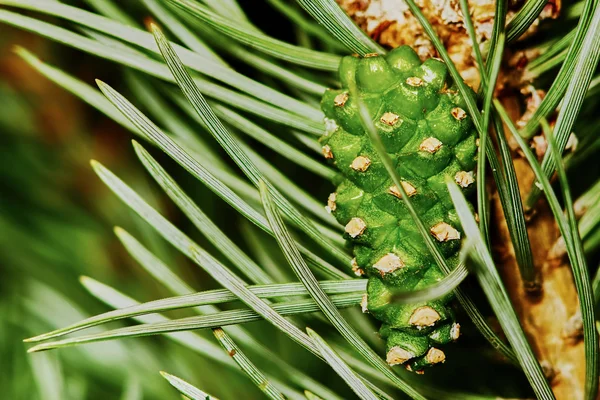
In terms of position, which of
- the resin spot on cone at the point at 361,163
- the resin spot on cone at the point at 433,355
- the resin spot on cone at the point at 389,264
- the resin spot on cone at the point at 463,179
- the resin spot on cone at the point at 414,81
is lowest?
the resin spot on cone at the point at 433,355

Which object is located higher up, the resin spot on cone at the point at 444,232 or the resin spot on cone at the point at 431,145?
the resin spot on cone at the point at 431,145

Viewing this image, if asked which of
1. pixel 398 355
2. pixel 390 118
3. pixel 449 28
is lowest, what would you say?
pixel 398 355

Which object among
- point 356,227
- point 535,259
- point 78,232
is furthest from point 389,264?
point 78,232

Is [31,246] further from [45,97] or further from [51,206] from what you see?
[45,97]

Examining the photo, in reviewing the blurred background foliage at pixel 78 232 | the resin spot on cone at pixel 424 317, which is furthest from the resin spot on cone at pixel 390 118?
the blurred background foliage at pixel 78 232

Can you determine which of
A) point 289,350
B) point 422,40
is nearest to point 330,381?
point 289,350

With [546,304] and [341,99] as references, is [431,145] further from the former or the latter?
[546,304]

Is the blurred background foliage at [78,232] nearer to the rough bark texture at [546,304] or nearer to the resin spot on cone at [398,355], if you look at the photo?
the rough bark texture at [546,304]

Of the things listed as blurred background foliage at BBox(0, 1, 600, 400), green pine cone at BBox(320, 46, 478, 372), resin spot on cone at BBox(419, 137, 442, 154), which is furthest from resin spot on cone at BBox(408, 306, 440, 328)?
blurred background foliage at BBox(0, 1, 600, 400)
